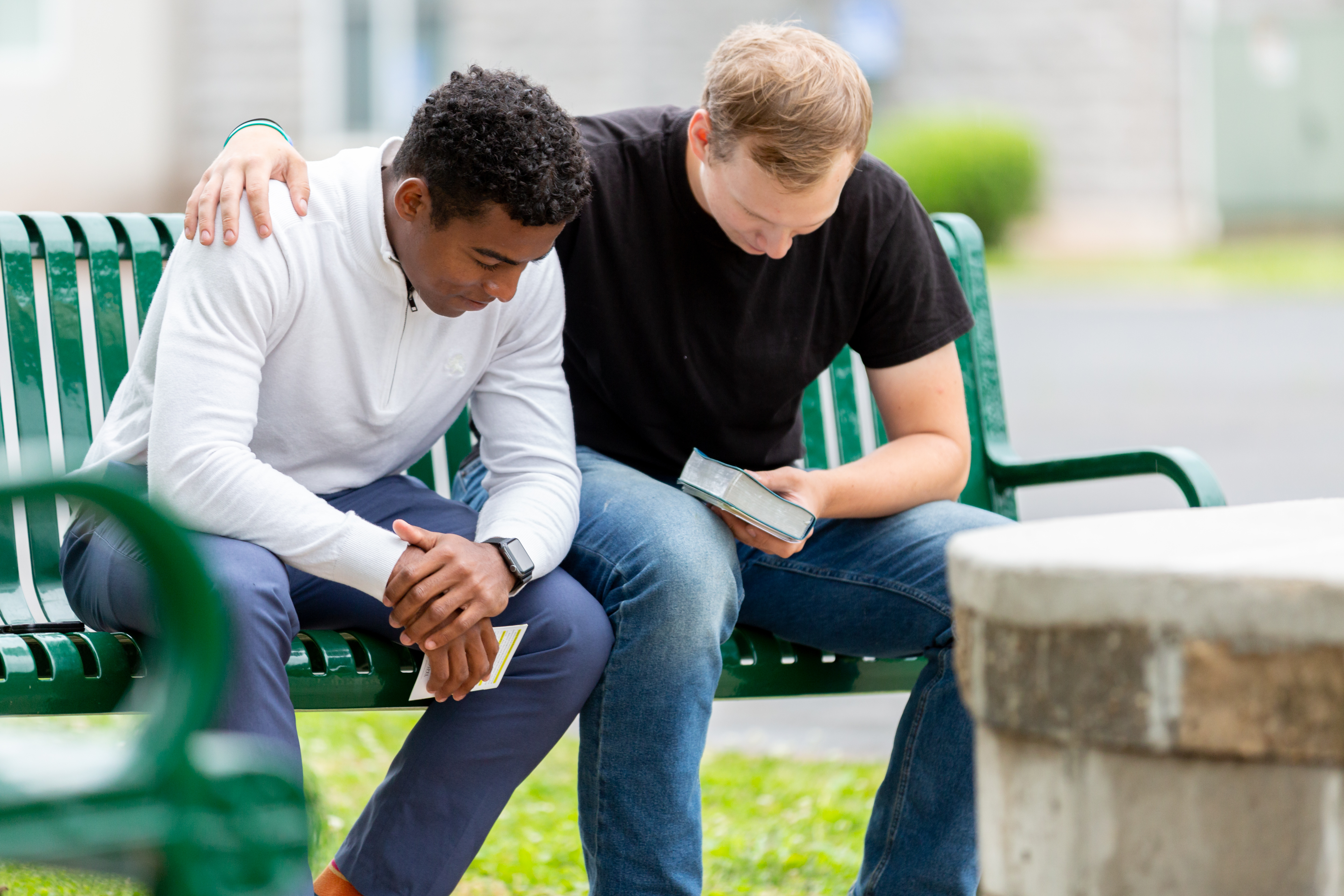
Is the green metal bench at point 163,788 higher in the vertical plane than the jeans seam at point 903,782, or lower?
higher

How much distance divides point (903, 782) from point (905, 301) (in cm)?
78

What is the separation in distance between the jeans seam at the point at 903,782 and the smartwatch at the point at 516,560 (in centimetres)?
63

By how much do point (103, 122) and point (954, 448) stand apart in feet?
45.8

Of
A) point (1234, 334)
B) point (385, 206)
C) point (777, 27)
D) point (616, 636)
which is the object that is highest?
point (777, 27)

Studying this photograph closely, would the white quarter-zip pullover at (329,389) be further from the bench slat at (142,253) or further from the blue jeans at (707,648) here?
the bench slat at (142,253)

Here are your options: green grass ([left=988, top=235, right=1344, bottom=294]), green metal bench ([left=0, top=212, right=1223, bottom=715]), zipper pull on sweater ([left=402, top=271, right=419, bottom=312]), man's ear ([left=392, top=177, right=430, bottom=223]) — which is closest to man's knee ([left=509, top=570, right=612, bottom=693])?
green metal bench ([left=0, top=212, right=1223, bottom=715])

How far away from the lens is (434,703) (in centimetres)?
229

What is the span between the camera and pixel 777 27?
2469mm

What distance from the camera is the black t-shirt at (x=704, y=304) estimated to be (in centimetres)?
259

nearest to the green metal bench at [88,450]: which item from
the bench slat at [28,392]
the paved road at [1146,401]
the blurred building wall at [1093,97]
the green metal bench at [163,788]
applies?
the bench slat at [28,392]

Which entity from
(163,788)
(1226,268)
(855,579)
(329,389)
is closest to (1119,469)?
(855,579)

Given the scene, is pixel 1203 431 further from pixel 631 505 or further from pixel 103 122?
pixel 103 122

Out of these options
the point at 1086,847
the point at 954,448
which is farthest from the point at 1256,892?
the point at 954,448

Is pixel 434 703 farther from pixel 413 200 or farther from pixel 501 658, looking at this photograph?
pixel 413 200
